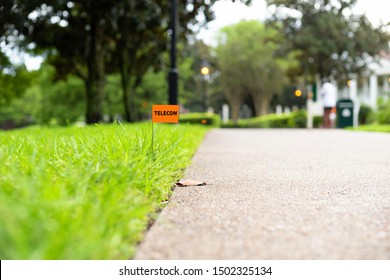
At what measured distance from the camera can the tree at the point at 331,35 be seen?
33.0 m

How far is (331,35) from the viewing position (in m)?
34.1

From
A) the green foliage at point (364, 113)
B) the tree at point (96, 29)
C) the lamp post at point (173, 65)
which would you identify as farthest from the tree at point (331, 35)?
the lamp post at point (173, 65)

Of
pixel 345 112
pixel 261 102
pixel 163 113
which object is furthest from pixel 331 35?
pixel 163 113

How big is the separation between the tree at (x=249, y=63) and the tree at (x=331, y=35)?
16.6 meters

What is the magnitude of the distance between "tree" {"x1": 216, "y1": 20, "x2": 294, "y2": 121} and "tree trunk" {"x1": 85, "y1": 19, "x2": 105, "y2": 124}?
34219 millimetres

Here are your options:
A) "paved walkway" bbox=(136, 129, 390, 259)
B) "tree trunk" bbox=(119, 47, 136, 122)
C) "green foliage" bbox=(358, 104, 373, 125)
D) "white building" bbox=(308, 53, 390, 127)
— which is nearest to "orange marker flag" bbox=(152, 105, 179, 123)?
"paved walkway" bbox=(136, 129, 390, 259)

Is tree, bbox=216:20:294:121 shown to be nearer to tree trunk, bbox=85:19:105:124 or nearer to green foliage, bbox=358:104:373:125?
green foliage, bbox=358:104:373:125

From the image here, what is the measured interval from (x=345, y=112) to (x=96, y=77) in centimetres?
1566

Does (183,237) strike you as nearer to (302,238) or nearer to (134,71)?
(302,238)

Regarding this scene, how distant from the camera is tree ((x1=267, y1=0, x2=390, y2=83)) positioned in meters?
33.0

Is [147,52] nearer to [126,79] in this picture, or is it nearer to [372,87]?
[126,79]

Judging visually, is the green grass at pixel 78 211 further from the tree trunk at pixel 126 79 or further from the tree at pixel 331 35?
the tree at pixel 331 35

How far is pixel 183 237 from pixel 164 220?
1.40ft
